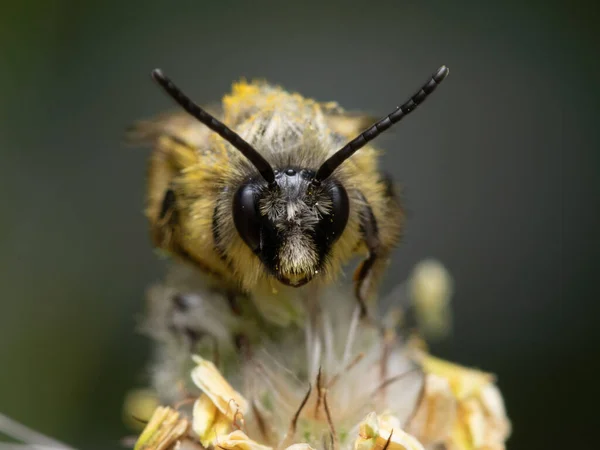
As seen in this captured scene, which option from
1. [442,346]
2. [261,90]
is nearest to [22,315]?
[442,346]

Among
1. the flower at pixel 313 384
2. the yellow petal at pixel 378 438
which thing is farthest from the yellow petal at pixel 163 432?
the yellow petal at pixel 378 438

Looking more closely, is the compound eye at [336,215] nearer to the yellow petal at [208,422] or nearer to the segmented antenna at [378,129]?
the segmented antenna at [378,129]

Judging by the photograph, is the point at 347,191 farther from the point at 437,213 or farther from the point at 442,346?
the point at 437,213

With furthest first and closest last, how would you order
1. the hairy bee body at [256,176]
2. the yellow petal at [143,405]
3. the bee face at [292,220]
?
the yellow petal at [143,405] < the hairy bee body at [256,176] < the bee face at [292,220]

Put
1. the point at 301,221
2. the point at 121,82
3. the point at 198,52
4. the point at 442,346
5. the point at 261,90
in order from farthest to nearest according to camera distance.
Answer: the point at 198,52
the point at 121,82
the point at 442,346
the point at 261,90
the point at 301,221

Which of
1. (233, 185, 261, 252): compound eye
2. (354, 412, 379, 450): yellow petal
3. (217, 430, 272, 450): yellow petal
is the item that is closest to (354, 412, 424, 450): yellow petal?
(354, 412, 379, 450): yellow petal

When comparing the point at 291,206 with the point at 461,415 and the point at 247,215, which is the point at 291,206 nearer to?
the point at 247,215

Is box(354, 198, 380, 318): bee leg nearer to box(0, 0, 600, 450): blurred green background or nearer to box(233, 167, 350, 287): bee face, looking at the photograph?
box(233, 167, 350, 287): bee face

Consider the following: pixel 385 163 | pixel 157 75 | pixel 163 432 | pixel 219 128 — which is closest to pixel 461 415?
pixel 163 432
